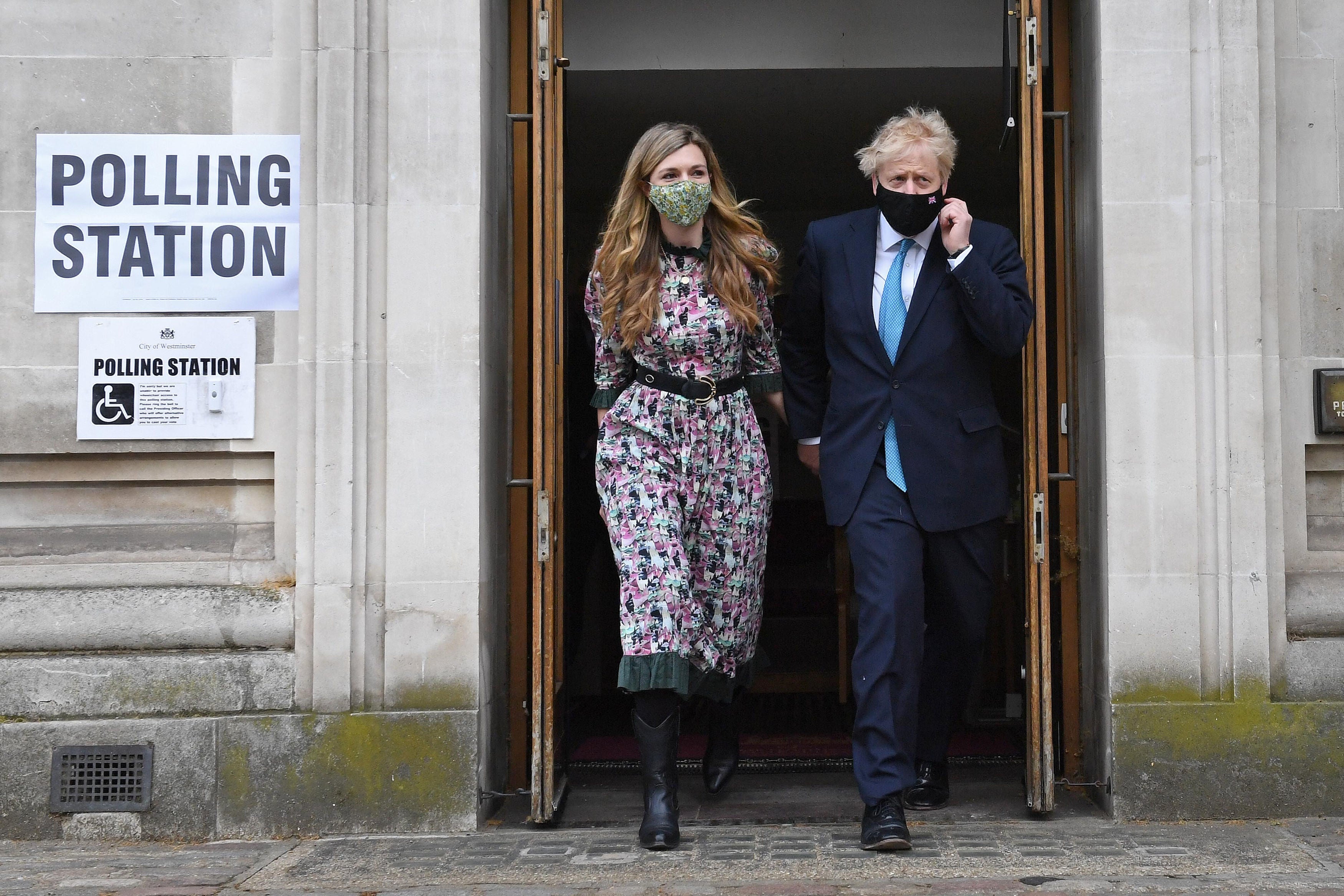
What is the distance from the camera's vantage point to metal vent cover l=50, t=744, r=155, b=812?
387cm

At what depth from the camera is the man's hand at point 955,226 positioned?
358 centimetres

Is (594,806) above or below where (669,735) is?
below

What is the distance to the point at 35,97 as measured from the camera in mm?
4102

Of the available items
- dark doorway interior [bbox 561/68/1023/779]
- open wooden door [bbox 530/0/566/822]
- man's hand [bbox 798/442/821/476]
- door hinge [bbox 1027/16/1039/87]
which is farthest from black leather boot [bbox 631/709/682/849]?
door hinge [bbox 1027/16/1039/87]

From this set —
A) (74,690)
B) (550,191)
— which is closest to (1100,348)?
(550,191)

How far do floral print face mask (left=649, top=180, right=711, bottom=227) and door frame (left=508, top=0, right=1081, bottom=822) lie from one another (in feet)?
1.20

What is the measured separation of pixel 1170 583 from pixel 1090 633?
339mm

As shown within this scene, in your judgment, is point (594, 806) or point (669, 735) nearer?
point (669, 735)

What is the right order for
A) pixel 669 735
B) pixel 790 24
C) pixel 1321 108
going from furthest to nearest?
pixel 790 24, pixel 1321 108, pixel 669 735

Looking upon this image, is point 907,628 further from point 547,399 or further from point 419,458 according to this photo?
point 419,458

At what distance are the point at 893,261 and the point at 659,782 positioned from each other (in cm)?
174

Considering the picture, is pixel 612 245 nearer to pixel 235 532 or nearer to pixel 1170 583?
pixel 235 532

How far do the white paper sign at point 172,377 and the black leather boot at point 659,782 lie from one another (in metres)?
1.63

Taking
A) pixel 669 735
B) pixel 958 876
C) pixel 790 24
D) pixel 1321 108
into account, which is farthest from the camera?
pixel 790 24
